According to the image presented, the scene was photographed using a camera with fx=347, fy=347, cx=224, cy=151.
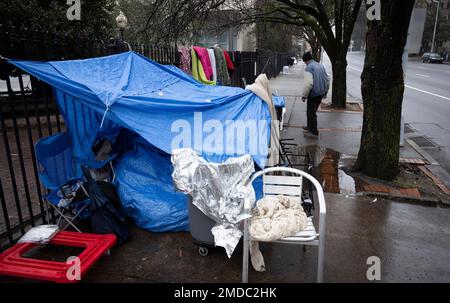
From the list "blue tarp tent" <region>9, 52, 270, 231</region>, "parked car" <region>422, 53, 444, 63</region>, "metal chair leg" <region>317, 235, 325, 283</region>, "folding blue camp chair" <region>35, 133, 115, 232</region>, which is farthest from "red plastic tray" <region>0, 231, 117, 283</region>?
"parked car" <region>422, 53, 444, 63</region>

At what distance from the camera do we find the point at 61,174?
400 centimetres

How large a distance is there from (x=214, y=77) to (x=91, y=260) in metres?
5.33

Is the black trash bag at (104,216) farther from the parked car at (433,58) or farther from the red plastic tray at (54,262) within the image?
the parked car at (433,58)

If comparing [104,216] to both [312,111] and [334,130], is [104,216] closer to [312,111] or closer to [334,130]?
[312,111]

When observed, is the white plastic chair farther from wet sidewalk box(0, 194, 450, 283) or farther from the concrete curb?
the concrete curb

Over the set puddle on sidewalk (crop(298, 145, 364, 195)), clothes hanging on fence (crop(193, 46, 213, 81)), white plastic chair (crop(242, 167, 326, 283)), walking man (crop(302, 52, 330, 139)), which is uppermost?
clothes hanging on fence (crop(193, 46, 213, 81))

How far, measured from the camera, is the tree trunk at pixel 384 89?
197 inches

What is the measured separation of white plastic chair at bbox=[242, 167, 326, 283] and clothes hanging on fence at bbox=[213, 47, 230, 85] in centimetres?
489

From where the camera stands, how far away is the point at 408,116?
1172 centimetres

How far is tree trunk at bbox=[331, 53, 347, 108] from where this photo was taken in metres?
11.8

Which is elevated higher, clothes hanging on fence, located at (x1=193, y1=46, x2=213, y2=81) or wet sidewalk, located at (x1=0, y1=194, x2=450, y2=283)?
clothes hanging on fence, located at (x1=193, y1=46, x2=213, y2=81)

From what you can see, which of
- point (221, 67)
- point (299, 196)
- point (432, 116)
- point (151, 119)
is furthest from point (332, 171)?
point (432, 116)

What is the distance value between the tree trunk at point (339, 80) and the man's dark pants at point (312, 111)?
425cm
